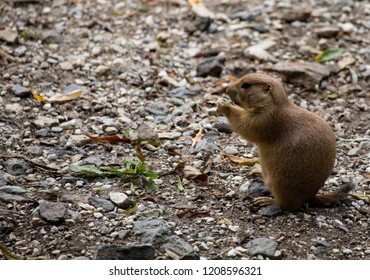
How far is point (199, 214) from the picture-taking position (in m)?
5.33

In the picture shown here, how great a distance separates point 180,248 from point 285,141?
119cm

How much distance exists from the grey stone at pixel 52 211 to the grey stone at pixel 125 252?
52cm

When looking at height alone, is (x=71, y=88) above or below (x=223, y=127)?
above

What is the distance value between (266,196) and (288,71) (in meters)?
2.44

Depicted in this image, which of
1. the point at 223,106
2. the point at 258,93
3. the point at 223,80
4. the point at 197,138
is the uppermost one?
the point at 258,93

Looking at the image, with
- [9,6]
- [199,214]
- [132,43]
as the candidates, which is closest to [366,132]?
[199,214]

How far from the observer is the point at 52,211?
5.07m

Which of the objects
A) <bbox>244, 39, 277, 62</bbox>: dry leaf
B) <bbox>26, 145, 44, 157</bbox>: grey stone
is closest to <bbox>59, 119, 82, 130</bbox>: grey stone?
<bbox>26, 145, 44, 157</bbox>: grey stone

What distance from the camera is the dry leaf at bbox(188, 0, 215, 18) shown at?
8.84 metres

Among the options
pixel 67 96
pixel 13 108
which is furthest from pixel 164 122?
pixel 13 108

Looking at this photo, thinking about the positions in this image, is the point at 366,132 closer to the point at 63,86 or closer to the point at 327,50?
the point at 327,50

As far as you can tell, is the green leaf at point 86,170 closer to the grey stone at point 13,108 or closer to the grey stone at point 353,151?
the grey stone at point 13,108

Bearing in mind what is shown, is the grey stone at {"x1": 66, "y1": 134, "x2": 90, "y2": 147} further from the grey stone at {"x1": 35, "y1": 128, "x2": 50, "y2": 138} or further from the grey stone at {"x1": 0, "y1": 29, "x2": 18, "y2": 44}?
the grey stone at {"x1": 0, "y1": 29, "x2": 18, "y2": 44}

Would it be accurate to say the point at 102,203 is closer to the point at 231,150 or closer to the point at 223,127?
the point at 231,150
